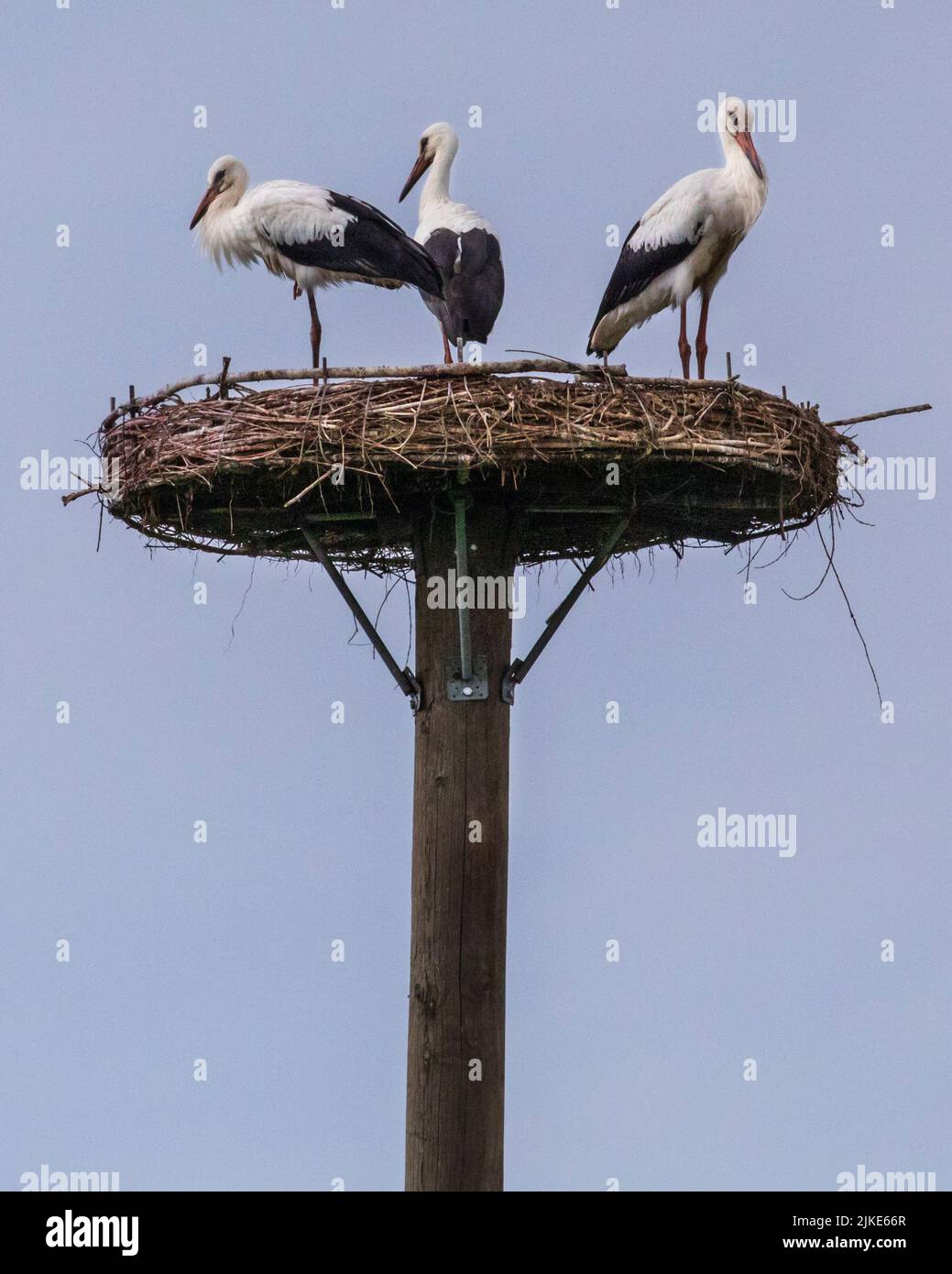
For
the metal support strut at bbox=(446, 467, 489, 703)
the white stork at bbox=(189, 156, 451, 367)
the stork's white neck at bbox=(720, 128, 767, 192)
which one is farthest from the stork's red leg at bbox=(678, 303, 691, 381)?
the metal support strut at bbox=(446, 467, 489, 703)

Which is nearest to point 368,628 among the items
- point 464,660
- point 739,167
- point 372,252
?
point 464,660

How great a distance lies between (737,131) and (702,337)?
3.22 ft

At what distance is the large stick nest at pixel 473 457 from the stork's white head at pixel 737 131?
1994mm

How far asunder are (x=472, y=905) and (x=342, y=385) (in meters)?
1.98

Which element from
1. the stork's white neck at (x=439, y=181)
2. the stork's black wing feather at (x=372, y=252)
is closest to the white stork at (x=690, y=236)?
the stork's black wing feather at (x=372, y=252)

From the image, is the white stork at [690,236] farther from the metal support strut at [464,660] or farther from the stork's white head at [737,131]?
the metal support strut at [464,660]

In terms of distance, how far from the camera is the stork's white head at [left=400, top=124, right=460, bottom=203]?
10.6 meters

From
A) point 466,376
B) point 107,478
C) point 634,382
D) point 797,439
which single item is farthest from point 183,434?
point 797,439

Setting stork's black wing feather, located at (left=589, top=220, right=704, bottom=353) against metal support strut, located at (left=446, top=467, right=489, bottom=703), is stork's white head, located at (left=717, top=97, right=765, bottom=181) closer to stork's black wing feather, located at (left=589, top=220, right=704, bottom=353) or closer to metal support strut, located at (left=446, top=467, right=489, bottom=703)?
stork's black wing feather, located at (left=589, top=220, right=704, bottom=353)

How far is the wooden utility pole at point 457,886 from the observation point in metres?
7.34

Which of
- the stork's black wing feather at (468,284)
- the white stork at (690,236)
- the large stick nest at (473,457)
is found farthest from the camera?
the stork's black wing feather at (468,284)

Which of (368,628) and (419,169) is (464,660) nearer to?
(368,628)

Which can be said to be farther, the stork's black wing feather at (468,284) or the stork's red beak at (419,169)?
the stork's red beak at (419,169)

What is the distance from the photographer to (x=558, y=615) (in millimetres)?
7891
